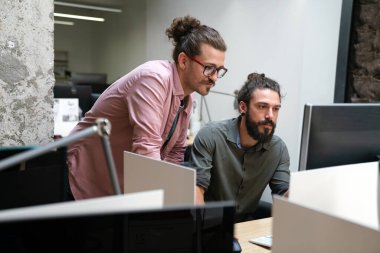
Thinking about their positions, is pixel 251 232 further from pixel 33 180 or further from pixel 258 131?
pixel 33 180

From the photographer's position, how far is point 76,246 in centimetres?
58

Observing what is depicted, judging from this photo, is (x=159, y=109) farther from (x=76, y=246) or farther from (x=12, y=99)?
(x=76, y=246)

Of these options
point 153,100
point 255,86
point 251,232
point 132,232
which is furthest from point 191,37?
point 132,232

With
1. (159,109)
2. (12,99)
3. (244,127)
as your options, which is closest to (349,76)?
(244,127)

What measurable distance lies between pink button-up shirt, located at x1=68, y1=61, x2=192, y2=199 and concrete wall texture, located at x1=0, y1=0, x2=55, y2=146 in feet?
0.67

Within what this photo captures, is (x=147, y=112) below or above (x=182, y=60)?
below

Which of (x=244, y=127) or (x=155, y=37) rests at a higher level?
(x=155, y=37)

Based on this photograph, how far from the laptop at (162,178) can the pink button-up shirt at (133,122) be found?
0.20 metres

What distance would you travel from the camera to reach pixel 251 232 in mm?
1427

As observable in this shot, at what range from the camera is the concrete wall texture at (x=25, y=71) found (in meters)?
1.60

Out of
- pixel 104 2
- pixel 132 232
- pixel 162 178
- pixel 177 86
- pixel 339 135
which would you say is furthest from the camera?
pixel 104 2

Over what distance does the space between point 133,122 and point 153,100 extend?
10cm

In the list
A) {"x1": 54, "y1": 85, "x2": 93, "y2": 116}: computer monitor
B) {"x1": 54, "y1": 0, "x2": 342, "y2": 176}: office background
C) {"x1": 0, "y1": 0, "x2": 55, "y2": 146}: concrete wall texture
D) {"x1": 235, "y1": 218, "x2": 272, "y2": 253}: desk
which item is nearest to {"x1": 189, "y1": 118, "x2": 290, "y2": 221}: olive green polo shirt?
{"x1": 235, "y1": 218, "x2": 272, "y2": 253}: desk

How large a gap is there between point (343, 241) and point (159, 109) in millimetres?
803
